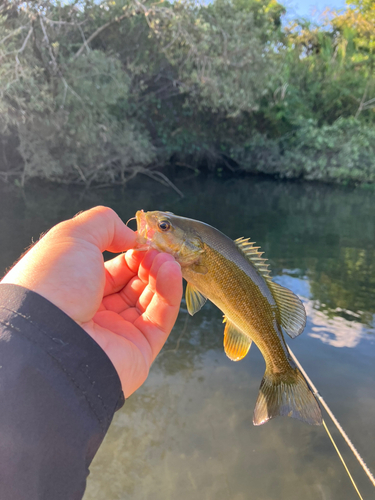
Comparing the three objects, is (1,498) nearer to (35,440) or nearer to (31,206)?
(35,440)

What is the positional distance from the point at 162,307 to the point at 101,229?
23.5 inches

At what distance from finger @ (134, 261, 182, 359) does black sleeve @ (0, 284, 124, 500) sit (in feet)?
2.12

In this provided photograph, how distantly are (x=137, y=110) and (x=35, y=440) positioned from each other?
2005cm

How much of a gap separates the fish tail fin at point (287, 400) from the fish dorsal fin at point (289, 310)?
26 centimetres

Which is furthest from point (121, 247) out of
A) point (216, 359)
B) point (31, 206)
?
→ point (31, 206)

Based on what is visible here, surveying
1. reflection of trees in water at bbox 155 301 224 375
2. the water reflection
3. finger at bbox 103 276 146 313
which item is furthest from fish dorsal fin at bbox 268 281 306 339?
the water reflection

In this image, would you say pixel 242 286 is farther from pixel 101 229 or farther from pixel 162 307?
pixel 101 229

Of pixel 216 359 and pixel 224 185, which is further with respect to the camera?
pixel 224 185

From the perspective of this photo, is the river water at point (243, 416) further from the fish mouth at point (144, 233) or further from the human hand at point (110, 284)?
the fish mouth at point (144, 233)

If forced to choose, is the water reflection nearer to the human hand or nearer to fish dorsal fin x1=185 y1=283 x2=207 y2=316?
fish dorsal fin x1=185 y1=283 x2=207 y2=316

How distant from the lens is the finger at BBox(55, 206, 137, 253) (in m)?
1.95

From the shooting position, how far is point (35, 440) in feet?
4.22

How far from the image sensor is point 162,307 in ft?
7.27

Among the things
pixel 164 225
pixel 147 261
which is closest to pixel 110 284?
pixel 147 261
